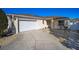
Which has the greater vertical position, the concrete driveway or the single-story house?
the single-story house

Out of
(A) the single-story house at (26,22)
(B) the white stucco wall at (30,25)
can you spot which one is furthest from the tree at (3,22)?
(B) the white stucco wall at (30,25)

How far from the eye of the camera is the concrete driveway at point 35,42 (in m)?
6.33

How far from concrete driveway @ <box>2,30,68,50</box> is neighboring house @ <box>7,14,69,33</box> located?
0.13 meters

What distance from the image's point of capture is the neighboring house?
249 inches

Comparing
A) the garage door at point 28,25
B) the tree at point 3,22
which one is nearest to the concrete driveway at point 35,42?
the garage door at point 28,25

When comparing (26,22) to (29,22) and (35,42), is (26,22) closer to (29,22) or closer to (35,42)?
(29,22)

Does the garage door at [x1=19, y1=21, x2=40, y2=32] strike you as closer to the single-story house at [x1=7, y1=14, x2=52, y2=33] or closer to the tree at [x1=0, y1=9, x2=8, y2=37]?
the single-story house at [x1=7, y1=14, x2=52, y2=33]

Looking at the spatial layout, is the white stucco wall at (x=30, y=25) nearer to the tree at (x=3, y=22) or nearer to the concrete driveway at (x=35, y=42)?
the concrete driveway at (x=35, y=42)

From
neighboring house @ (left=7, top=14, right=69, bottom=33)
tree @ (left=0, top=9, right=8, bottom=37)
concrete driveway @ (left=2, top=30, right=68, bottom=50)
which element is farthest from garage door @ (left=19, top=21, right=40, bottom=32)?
tree @ (left=0, top=9, right=8, bottom=37)

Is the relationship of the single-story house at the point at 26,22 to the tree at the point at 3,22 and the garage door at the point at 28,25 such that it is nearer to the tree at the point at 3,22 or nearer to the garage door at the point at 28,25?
the garage door at the point at 28,25

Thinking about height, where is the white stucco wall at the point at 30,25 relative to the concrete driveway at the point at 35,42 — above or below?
above
